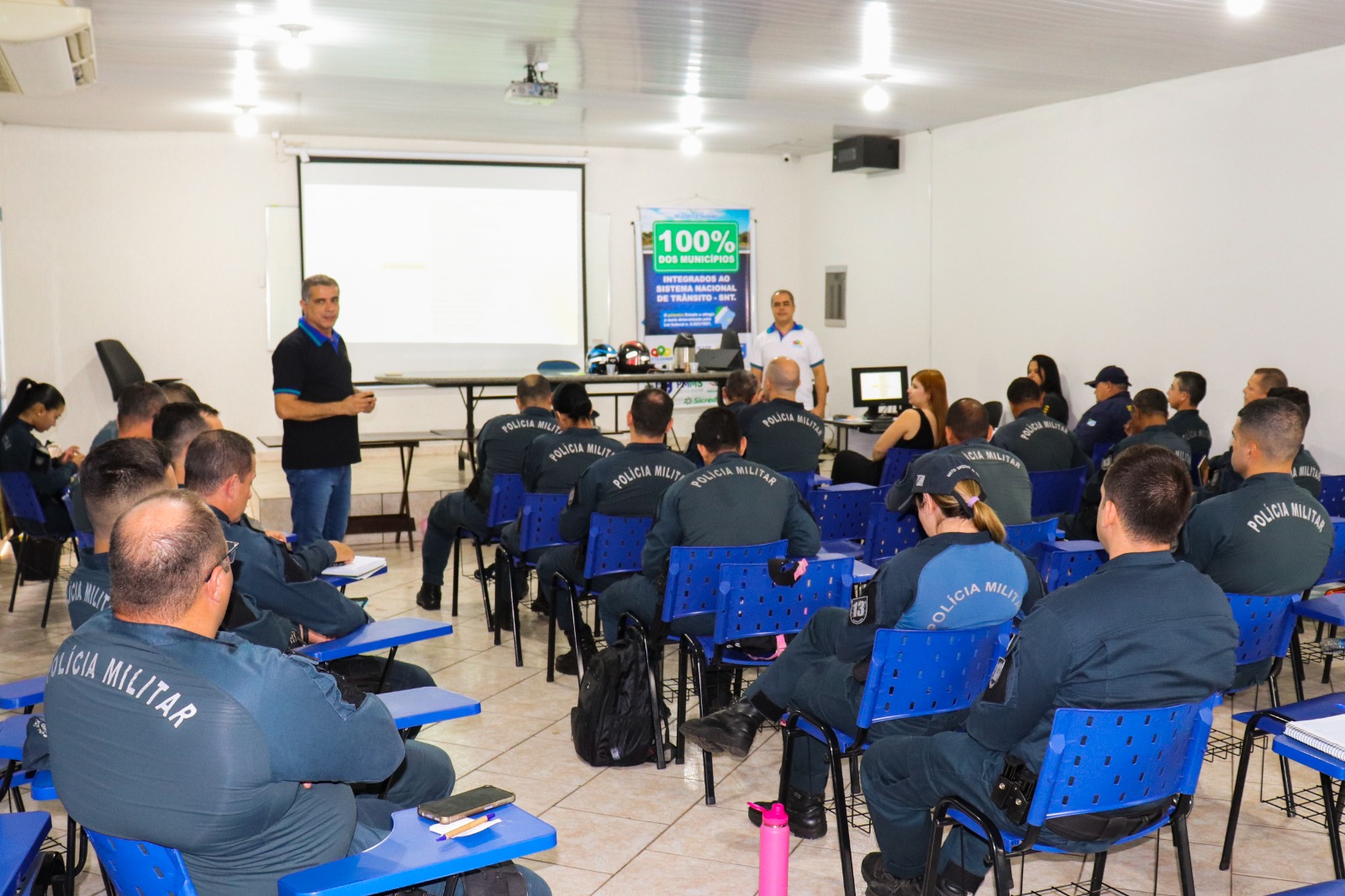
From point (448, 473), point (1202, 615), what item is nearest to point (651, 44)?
point (448, 473)

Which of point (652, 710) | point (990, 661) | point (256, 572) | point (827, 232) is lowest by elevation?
point (652, 710)

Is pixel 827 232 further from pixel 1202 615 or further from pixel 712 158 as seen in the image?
pixel 1202 615

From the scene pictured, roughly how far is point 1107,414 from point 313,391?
178 inches

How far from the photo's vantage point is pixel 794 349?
870cm

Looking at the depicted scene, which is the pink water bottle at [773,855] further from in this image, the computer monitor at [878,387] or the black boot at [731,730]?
the computer monitor at [878,387]

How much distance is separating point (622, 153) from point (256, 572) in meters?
8.93

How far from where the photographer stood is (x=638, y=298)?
11.5m

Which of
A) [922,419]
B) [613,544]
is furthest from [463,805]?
[922,419]

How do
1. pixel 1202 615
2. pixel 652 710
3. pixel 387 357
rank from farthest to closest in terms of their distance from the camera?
pixel 387 357 < pixel 652 710 < pixel 1202 615

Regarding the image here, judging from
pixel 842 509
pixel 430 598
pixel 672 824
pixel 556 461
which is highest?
pixel 556 461

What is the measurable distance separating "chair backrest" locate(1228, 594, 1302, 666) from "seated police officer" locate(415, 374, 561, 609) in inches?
133

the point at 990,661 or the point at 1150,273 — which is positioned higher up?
the point at 1150,273

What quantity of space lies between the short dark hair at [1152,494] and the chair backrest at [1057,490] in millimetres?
3388

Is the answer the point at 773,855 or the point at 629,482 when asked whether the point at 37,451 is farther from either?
the point at 773,855
